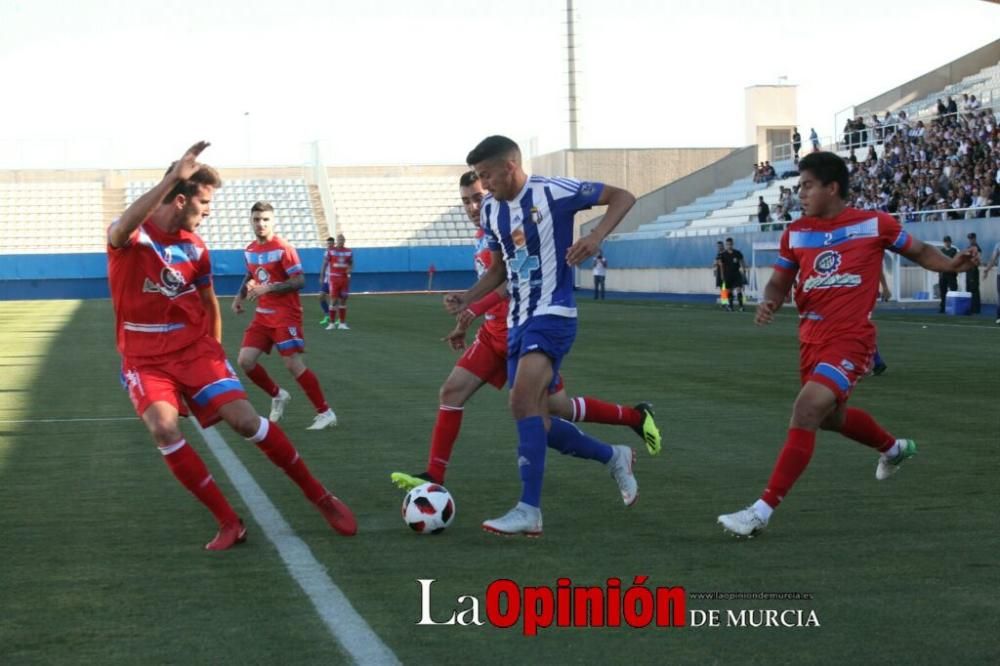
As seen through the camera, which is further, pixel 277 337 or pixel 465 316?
pixel 277 337

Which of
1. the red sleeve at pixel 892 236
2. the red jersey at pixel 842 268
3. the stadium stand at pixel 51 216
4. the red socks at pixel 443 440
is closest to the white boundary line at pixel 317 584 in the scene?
the red socks at pixel 443 440

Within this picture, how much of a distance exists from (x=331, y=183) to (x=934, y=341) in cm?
5412

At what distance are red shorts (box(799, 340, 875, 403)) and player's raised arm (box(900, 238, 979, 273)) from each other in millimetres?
522

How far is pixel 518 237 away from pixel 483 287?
1.86 ft

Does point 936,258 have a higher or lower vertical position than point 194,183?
lower

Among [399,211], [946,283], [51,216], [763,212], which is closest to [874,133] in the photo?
[763,212]

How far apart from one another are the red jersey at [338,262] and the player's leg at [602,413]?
23.8 meters

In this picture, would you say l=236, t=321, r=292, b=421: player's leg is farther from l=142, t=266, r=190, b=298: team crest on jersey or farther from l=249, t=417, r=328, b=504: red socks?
l=142, t=266, r=190, b=298: team crest on jersey

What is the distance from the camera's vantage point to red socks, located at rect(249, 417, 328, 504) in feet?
23.3

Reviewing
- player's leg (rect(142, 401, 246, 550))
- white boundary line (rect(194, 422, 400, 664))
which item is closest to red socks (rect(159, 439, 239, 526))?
player's leg (rect(142, 401, 246, 550))

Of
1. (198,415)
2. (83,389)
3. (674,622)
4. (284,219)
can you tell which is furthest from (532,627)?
(284,219)

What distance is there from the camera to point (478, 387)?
820cm

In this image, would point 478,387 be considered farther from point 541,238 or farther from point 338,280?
point 338,280

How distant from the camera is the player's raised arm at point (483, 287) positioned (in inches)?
296
